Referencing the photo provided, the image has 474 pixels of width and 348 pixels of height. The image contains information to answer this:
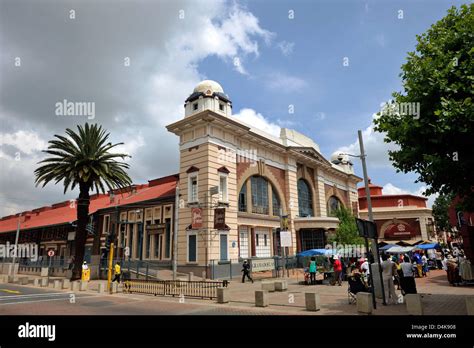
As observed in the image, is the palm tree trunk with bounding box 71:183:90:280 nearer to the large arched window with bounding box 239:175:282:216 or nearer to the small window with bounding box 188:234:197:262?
the small window with bounding box 188:234:197:262

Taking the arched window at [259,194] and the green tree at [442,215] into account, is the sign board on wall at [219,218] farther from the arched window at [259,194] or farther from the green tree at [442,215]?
the green tree at [442,215]

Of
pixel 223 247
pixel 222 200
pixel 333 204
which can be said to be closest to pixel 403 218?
pixel 333 204

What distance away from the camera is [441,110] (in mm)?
9961

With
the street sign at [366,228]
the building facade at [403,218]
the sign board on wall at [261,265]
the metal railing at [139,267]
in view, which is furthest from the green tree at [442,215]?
the street sign at [366,228]

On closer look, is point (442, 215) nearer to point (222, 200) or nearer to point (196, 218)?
point (222, 200)

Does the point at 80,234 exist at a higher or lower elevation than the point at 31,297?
higher

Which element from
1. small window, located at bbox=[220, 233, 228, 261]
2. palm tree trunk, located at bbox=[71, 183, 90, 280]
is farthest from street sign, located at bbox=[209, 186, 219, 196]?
palm tree trunk, located at bbox=[71, 183, 90, 280]

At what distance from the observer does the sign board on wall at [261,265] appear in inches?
1078

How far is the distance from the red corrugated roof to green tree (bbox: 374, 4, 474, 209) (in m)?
22.1

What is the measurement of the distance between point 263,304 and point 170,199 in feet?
60.8

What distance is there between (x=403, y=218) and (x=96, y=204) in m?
44.9

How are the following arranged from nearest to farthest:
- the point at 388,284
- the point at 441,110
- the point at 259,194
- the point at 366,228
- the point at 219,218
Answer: the point at 441,110
the point at 366,228
the point at 388,284
the point at 219,218
the point at 259,194
